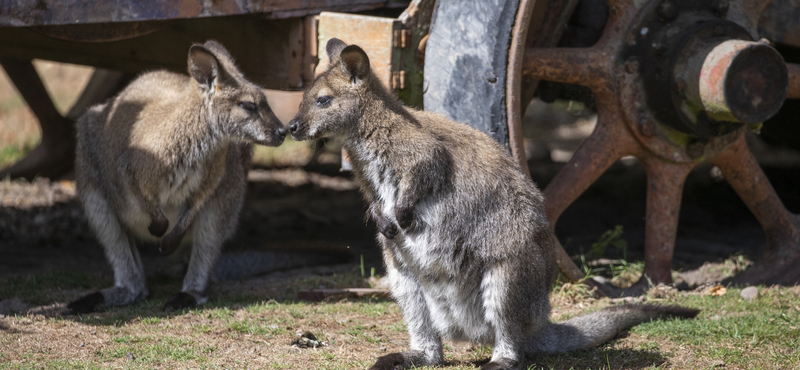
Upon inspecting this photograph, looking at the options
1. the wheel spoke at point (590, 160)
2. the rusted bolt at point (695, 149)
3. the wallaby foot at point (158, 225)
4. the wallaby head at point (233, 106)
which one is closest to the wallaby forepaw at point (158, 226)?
the wallaby foot at point (158, 225)

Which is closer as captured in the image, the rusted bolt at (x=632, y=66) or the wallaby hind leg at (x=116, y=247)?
the rusted bolt at (x=632, y=66)

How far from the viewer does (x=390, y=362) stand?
310 cm

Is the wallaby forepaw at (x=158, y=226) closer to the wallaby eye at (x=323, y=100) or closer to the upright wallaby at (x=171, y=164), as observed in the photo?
the upright wallaby at (x=171, y=164)

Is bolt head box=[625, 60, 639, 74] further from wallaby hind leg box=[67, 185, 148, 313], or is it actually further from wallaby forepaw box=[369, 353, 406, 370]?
wallaby hind leg box=[67, 185, 148, 313]

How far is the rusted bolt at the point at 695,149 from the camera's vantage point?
410 cm

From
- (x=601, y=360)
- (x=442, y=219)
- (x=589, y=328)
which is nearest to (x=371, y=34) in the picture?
(x=442, y=219)

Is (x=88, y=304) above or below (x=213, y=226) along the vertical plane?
below

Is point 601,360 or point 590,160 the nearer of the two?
point 601,360

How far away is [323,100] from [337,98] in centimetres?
7

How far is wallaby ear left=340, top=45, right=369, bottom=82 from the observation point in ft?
10.4

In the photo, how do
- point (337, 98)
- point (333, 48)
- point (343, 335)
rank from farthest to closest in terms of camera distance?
point (343, 335) → point (333, 48) → point (337, 98)

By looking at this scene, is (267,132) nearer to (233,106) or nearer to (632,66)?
(233,106)

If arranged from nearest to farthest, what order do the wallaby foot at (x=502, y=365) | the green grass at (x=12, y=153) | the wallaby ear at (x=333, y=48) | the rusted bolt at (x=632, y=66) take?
the wallaby foot at (x=502, y=365) < the wallaby ear at (x=333, y=48) < the rusted bolt at (x=632, y=66) < the green grass at (x=12, y=153)

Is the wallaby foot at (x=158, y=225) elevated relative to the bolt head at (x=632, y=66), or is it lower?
lower
